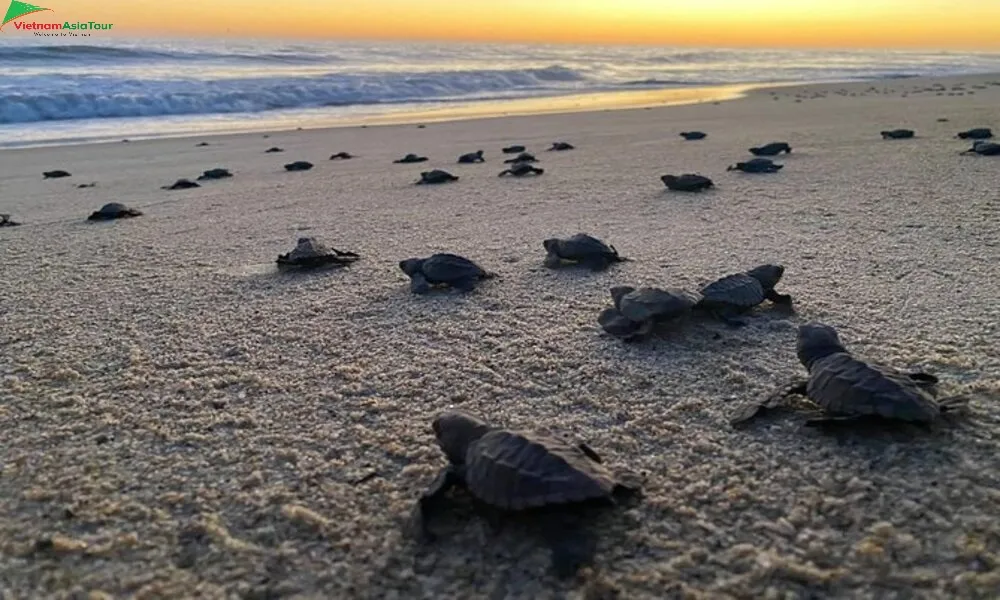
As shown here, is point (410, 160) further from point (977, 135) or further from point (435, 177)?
point (977, 135)

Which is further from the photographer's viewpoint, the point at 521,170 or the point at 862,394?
the point at 521,170

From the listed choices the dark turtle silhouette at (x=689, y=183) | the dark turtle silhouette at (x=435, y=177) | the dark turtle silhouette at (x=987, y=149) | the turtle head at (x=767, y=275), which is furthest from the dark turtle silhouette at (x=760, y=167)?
the turtle head at (x=767, y=275)

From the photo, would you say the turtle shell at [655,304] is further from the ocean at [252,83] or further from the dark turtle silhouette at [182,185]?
the ocean at [252,83]

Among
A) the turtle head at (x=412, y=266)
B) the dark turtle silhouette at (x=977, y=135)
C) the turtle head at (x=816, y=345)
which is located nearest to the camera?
the turtle head at (x=816, y=345)

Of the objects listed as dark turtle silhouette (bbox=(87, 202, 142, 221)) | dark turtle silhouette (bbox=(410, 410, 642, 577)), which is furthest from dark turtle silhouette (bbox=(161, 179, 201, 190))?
dark turtle silhouette (bbox=(410, 410, 642, 577))

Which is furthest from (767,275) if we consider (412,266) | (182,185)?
(182,185)

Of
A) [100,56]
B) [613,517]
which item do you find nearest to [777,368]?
[613,517]
